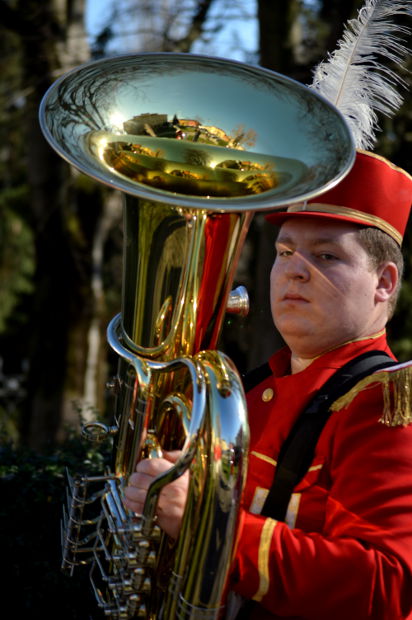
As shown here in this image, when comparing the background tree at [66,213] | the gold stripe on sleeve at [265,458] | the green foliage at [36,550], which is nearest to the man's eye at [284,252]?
the gold stripe on sleeve at [265,458]

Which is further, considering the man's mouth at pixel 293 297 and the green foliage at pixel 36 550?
the green foliage at pixel 36 550

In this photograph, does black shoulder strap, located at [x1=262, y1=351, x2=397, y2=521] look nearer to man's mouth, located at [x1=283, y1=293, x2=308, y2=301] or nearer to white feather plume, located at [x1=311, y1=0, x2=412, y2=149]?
man's mouth, located at [x1=283, y1=293, x2=308, y2=301]

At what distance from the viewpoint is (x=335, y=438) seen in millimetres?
1902

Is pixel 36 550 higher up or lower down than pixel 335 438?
lower down

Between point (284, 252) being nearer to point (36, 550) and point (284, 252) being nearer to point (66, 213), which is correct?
point (36, 550)

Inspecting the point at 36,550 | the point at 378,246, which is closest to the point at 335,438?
the point at 378,246

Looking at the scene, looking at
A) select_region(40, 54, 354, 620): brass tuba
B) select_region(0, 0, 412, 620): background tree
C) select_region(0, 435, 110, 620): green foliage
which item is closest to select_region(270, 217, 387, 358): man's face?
select_region(40, 54, 354, 620): brass tuba

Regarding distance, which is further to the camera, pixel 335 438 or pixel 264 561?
pixel 335 438

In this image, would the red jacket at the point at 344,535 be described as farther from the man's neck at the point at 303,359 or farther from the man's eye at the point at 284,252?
the man's eye at the point at 284,252

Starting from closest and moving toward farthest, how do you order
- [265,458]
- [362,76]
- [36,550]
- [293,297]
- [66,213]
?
[265,458] < [293,297] < [362,76] < [36,550] < [66,213]

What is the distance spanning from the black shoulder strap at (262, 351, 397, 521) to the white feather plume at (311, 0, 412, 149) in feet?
2.82

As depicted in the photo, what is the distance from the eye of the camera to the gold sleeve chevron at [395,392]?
184 cm

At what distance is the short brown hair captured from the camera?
7.02ft

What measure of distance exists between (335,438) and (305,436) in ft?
0.30
